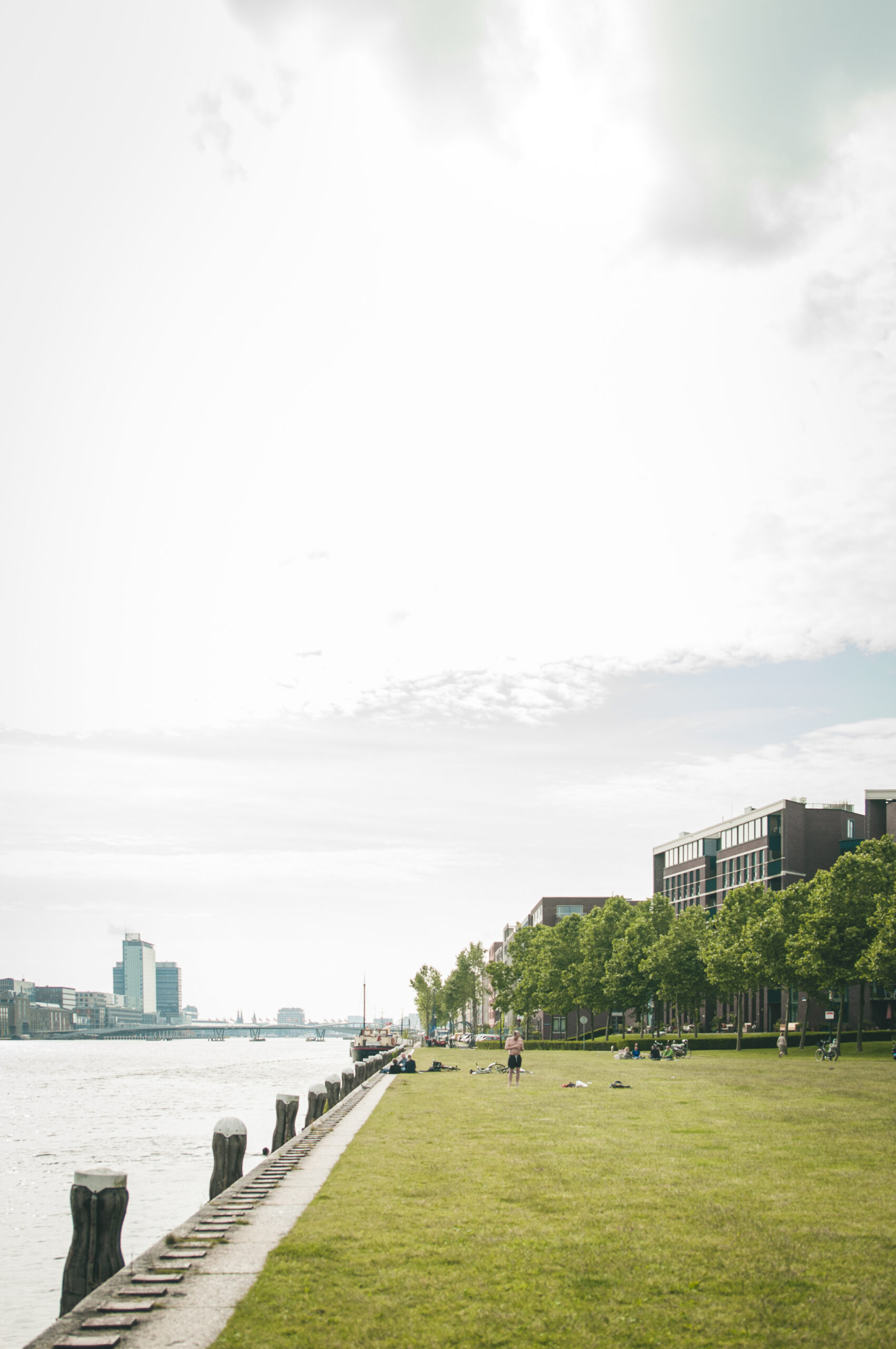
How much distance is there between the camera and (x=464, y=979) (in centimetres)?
15625

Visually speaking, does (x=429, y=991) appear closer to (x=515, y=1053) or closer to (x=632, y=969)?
(x=632, y=969)

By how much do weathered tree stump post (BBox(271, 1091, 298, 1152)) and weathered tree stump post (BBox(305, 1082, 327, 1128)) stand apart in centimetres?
433

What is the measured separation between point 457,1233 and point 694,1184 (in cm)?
507

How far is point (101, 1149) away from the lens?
4188cm

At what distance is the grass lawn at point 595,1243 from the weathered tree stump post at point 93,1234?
5.96ft

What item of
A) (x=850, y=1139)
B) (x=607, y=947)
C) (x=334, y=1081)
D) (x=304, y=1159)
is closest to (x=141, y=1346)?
A: (x=304, y=1159)

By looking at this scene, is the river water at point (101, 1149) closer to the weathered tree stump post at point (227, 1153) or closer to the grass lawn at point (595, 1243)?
the weathered tree stump post at point (227, 1153)

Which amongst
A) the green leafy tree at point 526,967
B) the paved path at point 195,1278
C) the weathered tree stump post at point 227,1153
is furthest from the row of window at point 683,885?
the paved path at point 195,1278

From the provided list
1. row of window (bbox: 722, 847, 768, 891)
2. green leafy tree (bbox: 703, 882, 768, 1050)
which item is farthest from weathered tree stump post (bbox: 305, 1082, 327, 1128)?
row of window (bbox: 722, 847, 768, 891)

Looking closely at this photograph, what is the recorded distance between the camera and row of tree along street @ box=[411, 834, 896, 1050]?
70.0m

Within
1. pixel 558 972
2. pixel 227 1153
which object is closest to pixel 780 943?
pixel 558 972

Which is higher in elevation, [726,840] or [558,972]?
[726,840]

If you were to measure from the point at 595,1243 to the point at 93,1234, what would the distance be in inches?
208

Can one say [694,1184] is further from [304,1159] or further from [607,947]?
[607,947]
